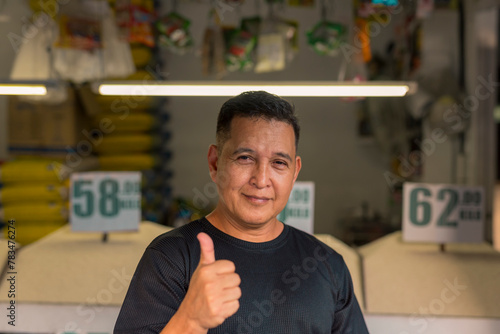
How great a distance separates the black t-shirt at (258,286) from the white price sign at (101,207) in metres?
1.06

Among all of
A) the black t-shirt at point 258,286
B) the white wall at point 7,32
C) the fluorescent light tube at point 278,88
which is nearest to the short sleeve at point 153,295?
the black t-shirt at point 258,286

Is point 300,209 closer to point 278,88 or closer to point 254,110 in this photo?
point 278,88

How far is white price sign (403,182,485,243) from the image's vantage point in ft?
7.75

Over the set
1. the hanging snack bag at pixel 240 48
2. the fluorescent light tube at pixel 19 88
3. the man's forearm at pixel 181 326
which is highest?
the hanging snack bag at pixel 240 48

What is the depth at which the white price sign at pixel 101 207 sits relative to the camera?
2408 mm

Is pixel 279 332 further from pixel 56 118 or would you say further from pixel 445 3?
pixel 445 3

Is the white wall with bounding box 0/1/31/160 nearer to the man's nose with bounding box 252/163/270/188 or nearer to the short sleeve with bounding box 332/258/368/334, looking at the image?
the man's nose with bounding box 252/163/270/188

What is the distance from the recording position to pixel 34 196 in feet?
10.8

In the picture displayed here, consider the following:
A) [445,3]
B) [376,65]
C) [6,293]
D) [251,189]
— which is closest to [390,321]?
[251,189]

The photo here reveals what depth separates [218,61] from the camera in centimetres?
309

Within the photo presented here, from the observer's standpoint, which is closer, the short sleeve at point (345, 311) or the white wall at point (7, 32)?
the short sleeve at point (345, 311)

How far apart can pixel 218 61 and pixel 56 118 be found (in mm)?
1283

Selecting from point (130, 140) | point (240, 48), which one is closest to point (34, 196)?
point (130, 140)

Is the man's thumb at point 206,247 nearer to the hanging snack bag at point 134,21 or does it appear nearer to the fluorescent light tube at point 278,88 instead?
the fluorescent light tube at point 278,88
